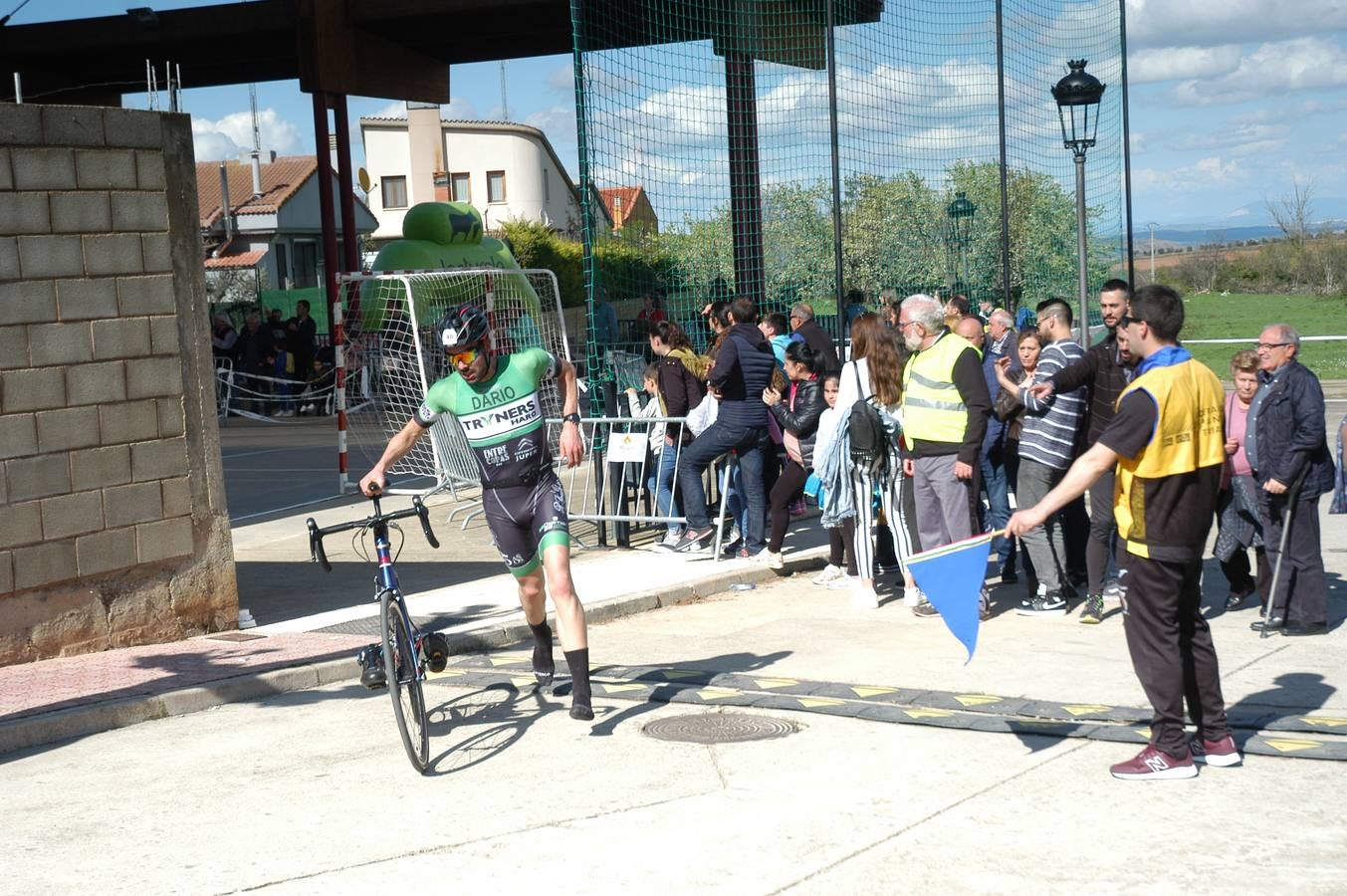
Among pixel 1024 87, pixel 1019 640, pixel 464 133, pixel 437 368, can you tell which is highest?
pixel 464 133

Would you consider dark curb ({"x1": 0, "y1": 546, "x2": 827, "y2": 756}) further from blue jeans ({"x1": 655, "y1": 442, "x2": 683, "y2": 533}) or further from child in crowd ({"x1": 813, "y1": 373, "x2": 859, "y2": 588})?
blue jeans ({"x1": 655, "y1": 442, "x2": 683, "y2": 533})

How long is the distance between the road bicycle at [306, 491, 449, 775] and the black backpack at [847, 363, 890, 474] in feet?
12.6

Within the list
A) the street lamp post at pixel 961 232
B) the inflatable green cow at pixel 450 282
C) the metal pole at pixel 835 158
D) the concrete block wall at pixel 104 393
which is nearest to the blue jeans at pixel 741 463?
the metal pole at pixel 835 158

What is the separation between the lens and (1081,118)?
1656 cm

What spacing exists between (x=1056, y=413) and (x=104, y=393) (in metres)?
5.88

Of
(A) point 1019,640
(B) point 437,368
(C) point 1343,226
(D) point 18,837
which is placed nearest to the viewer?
(D) point 18,837

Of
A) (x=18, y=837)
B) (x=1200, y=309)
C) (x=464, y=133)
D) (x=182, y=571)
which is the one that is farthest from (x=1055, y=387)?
(x=464, y=133)

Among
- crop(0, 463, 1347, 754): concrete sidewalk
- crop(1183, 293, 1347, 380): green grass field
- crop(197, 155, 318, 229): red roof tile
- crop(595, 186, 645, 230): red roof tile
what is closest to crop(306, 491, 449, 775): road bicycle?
crop(0, 463, 1347, 754): concrete sidewalk

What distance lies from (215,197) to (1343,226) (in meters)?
46.0

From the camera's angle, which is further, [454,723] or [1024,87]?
[1024,87]

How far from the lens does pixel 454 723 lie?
759cm

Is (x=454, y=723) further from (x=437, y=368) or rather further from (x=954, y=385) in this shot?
(x=437, y=368)

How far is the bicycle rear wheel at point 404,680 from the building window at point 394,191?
69255 mm

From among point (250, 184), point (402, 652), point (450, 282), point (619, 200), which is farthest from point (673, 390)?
point (250, 184)
